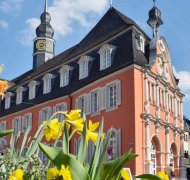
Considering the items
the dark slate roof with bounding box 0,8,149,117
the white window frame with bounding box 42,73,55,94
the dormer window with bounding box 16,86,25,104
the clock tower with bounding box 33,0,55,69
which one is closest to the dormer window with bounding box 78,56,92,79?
the dark slate roof with bounding box 0,8,149,117

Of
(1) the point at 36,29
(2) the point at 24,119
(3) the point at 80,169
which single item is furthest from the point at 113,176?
(1) the point at 36,29

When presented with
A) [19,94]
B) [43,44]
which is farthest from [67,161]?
[43,44]

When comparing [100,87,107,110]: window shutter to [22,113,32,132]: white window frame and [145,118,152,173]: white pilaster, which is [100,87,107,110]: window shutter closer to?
[145,118,152,173]: white pilaster

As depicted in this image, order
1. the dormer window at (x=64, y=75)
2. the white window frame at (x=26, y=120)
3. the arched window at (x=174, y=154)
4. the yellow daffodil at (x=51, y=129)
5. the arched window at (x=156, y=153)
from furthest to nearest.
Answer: the white window frame at (x=26, y=120), the dormer window at (x=64, y=75), the arched window at (x=174, y=154), the arched window at (x=156, y=153), the yellow daffodil at (x=51, y=129)

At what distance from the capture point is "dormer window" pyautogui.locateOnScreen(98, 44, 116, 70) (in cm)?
2061

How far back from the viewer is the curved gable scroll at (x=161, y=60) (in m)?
21.4

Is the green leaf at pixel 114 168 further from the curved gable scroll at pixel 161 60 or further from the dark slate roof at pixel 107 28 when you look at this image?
the curved gable scroll at pixel 161 60

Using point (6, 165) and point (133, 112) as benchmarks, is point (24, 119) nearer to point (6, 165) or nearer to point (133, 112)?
point (133, 112)

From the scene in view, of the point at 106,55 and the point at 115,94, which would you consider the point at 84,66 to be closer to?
the point at 106,55

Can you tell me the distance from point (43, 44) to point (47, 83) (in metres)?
15.7

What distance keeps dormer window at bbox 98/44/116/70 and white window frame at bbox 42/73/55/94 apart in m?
6.47

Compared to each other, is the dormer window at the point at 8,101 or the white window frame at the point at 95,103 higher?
the dormer window at the point at 8,101

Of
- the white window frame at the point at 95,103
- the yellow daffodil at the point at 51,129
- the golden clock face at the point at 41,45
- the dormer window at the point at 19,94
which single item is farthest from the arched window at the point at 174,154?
the golden clock face at the point at 41,45

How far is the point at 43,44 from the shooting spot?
138ft
